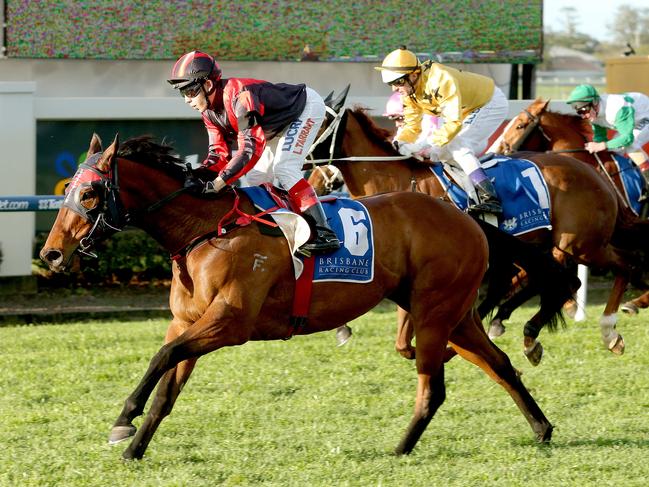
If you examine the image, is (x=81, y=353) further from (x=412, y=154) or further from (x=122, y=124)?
(x=122, y=124)

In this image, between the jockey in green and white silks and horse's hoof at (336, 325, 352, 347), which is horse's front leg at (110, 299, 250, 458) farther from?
the jockey in green and white silks

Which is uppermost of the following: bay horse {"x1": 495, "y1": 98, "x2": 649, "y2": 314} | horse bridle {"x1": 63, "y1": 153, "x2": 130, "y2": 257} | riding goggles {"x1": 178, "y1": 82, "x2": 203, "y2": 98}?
riding goggles {"x1": 178, "y1": 82, "x2": 203, "y2": 98}

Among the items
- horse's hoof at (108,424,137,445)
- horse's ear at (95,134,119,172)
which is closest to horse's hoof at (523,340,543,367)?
horse's hoof at (108,424,137,445)

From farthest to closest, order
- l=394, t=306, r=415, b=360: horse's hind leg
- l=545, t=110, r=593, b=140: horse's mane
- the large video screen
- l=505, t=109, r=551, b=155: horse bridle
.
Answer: the large video screen
l=545, t=110, r=593, b=140: horse's mane
l=505, t=109, r=551, b=155: horse bridle
l=394, t=306, r=415, b=360: horse's hind leg

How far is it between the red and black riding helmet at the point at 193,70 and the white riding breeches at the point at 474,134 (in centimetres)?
246

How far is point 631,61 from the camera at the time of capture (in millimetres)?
13234

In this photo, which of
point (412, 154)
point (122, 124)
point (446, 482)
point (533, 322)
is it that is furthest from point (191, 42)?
point (446, 482)

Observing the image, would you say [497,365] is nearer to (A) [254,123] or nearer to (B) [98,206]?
(A) [254,123]

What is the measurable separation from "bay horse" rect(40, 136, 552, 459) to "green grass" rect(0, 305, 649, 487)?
0.25m

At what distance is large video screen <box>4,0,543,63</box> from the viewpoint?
423 inches

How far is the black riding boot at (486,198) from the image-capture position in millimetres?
6801

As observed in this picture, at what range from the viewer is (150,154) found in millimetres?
4715

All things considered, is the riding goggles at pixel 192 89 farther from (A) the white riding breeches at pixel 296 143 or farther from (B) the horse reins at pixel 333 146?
(B) the horse reins at pixel 333 146

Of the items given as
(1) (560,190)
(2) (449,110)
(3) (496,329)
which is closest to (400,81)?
(2) (449,110)
